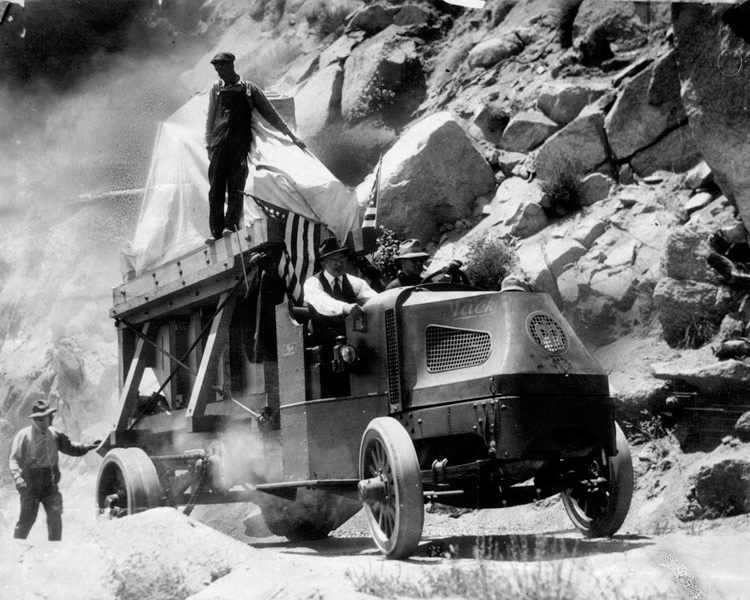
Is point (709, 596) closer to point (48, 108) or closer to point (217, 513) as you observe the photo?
point (217, 513)

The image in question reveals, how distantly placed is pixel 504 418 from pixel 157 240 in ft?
16.9

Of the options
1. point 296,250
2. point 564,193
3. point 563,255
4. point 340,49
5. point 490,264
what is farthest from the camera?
point 340,49

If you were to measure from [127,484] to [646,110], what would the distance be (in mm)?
9181

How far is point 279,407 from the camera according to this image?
8109 mm

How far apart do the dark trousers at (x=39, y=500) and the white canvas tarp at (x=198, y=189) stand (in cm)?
245

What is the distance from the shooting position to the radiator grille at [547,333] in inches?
243

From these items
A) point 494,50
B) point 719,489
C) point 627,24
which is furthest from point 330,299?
point 494,50

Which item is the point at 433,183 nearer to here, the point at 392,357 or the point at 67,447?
the point at 67,447

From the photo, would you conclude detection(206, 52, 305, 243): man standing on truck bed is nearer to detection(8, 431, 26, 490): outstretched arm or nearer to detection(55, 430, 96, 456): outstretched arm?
detection(55, 430, 96, 456): outstretched arm

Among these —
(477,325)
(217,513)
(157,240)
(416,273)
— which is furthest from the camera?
(217,513)

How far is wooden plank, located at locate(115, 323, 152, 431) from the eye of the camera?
1014cm

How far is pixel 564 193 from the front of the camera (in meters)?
13.7

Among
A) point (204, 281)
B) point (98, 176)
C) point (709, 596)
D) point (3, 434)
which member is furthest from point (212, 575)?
point (98, 176)

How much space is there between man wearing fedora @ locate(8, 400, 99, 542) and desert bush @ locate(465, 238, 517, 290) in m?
5.63
